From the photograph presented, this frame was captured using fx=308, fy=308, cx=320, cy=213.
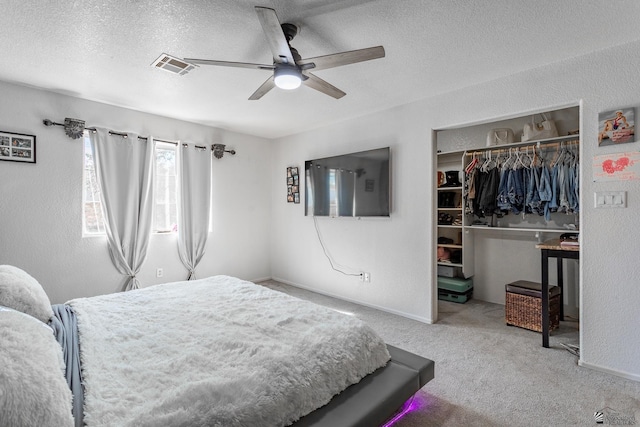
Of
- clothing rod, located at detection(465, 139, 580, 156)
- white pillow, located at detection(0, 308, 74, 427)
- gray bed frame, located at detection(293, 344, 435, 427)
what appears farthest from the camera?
clothing rod, located at detection(465, 139, 580, 156)

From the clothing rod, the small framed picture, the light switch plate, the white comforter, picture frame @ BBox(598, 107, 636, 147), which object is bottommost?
the white comforter

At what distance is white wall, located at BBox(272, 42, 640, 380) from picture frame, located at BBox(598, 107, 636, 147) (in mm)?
46

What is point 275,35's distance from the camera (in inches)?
65.4

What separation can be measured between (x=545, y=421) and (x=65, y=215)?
4326 millimetres

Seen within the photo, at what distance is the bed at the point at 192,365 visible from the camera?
3.43ft

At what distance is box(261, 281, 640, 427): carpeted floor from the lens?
1.82 meters

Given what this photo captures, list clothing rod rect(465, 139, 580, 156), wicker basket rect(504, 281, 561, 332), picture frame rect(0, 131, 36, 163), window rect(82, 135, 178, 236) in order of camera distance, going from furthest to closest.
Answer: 1. window rect(82, 135, 178, 236)
2. clothing rod rect(465, 139, 580, 156)
3. wicker basket rect(504, 281, 561, 332)
4. picture frame rect(0, 131, 36, 163)

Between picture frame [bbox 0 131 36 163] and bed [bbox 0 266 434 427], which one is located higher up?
picture frame [bbox 0 131 36 163]

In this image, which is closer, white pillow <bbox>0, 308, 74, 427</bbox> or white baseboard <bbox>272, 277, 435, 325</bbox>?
white pillow <bbox>0, 308, 74, 427</bbox>

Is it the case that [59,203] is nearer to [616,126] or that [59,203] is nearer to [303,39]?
[303,39]

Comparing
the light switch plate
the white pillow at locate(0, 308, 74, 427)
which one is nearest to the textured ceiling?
the light switch plate

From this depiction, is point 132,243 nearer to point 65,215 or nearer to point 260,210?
point 65,215

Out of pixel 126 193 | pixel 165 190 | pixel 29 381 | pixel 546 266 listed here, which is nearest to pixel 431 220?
pixel 546 266

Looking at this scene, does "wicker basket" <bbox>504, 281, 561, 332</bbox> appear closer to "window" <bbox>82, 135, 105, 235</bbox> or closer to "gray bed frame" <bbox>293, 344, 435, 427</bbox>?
"gray bed frame" <bbox>293, 344, 435, 427</bbox>
